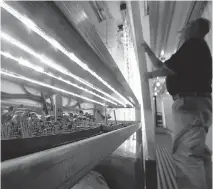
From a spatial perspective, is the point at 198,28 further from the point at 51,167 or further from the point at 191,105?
the point at 51,167

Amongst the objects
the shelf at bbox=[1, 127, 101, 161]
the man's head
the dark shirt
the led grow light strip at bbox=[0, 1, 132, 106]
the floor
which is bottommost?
the floor

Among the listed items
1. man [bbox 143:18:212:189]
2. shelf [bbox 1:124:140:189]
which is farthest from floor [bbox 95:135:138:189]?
shelf [bbox 1:124:140:189]

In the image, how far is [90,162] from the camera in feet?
0.96

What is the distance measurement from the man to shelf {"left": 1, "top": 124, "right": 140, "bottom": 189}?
973mm

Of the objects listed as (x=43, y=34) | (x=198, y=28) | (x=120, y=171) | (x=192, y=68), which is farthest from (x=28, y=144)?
(x=198, y=28)

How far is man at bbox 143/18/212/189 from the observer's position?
0.99 metres

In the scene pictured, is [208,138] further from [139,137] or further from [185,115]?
[185,115]

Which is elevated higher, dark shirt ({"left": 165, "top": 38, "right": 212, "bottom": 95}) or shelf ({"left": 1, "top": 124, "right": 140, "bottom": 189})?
dark shirt ({"left": 165, "top": 38, "right": 212, "bottom": 95})

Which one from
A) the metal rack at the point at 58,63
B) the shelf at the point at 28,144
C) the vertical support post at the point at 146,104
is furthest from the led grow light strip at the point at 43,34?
the vertical support post at the point at 146,104

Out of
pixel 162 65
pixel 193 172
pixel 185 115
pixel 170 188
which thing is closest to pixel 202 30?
pixel 162 65

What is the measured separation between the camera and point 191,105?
1.10 meters

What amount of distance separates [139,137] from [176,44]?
290 centimetres

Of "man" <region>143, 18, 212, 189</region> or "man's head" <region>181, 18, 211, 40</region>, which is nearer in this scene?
"man" <region>143, 18, 212, 189</region>

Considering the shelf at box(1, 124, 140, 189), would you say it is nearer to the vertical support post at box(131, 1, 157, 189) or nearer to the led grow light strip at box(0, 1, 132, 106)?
the led grow light strip at box(0, 1, 132, 106)
